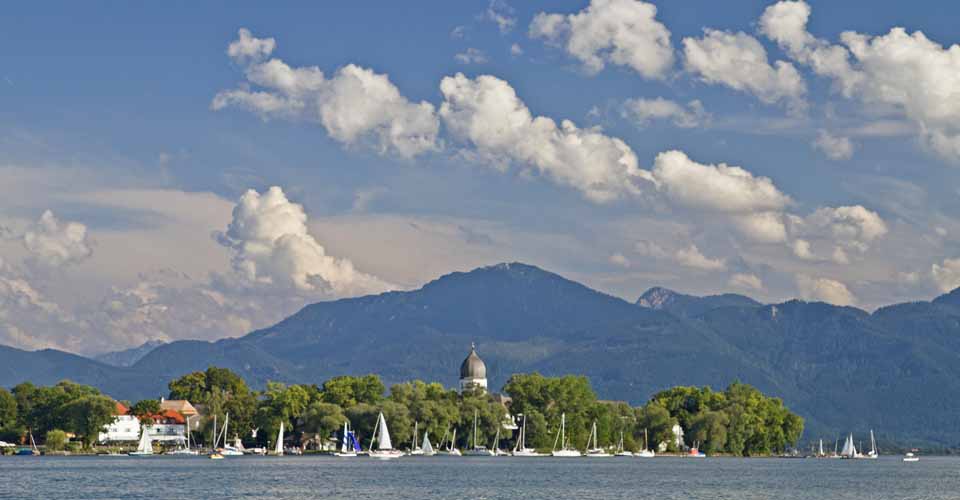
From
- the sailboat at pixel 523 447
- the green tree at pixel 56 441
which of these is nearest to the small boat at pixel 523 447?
the sailboat at pixel 523 447

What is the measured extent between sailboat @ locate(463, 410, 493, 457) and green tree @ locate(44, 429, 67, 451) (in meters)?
51.1

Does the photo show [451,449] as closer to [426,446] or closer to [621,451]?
[426,446]

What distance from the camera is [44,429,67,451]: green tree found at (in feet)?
551

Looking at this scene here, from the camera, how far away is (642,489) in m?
100

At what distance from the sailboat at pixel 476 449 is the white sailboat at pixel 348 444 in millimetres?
Answer: 16416

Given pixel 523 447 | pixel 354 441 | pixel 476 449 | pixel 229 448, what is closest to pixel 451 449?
pixel 476 449

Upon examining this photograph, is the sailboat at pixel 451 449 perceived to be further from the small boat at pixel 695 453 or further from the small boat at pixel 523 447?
the small boat at pixel 695 453

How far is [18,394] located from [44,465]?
49321 mm

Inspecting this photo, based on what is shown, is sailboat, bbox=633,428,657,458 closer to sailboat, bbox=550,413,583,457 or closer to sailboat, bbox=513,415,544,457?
sailboat, bbox=550,413,583,457

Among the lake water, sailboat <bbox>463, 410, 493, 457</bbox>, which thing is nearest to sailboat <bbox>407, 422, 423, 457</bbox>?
sailboat <bbox>463, 410, 493, 457</bbox>

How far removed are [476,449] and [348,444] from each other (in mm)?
20463

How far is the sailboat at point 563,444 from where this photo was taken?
583 feet

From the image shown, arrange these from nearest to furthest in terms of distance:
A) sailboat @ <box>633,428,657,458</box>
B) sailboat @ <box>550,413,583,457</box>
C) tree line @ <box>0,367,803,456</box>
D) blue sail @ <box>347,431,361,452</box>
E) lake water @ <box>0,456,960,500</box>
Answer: lake water @ <box>0,456,960,500</box>
blue sail @ <box>347,431,361,452</box>
tree line @ <box>0,367,803,456</box>
sailboat @ <box>550,413,583,457</box>
sailboat @ <box>633,428,657,458</box>

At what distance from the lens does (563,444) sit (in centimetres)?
18300
